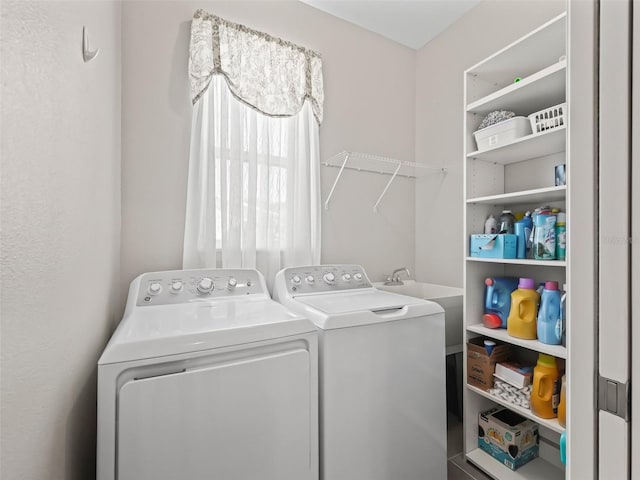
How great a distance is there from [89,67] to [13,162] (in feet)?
2.19

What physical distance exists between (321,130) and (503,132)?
1.17 m

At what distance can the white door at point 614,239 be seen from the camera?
0.43 m

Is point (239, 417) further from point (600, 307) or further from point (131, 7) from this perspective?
point (131, 7)

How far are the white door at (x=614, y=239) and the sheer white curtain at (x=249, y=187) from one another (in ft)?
5.39

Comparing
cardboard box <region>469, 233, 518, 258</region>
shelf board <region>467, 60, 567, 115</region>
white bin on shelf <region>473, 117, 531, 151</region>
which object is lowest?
cardboard box <region>469, 233, 518, 258</region>

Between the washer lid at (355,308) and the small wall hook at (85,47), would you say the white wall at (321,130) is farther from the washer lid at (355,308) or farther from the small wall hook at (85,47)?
the small wall hook at (85,47)

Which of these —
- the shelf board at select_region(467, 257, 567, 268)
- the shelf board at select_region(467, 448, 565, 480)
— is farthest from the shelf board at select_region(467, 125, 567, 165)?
the shelf board at select_region(467, 448, 565, 480)

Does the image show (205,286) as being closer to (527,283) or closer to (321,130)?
(321,130)

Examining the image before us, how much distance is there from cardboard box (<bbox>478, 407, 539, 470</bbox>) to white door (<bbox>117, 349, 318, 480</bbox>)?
1185 mm

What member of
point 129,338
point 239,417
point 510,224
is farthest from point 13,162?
point 510,224

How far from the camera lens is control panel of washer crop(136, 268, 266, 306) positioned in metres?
1.46

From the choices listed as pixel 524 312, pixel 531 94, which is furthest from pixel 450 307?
pixel 531 94

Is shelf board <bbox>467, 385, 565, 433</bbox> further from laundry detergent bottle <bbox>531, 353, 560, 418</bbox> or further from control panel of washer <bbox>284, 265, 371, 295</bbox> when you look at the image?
control panel of washer <bbox>284, 265, 371, 295</bbox>

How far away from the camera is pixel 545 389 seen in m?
1.48
